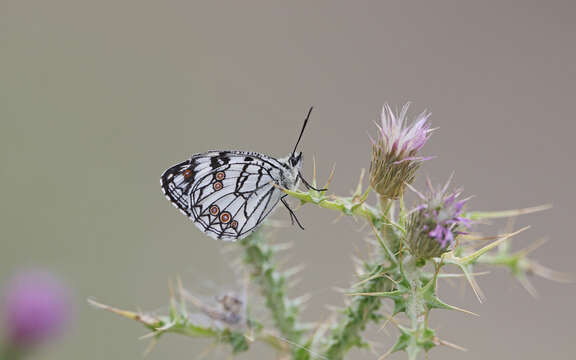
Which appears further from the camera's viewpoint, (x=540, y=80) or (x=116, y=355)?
(x=540, y=80)

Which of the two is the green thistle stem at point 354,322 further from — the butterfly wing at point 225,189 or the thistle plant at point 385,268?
the butterfly wing at point 225,189

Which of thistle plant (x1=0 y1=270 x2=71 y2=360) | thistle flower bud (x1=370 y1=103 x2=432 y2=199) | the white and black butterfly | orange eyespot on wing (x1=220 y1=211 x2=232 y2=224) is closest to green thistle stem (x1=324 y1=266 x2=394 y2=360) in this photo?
thistle flower bud (x1=370 y1=103 x2=432 y2=199)

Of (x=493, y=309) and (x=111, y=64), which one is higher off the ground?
(x=111, y=64)

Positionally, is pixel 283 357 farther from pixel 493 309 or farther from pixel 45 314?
pixel 493 309

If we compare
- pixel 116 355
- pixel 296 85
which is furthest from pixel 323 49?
pixel 116 355

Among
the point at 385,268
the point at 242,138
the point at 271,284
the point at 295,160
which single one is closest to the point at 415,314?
the point at 385,268

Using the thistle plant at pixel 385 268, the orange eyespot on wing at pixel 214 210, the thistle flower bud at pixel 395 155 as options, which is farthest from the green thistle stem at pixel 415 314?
the orange eyespot on wing at pixel 214 210
